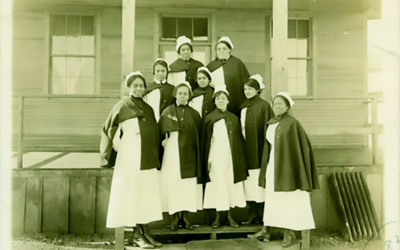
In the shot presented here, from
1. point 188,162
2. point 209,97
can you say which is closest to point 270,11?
point 209,97

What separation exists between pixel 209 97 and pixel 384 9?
2.44m

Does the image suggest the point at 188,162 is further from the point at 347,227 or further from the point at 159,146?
the point at 347,227

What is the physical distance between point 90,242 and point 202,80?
2.97 m

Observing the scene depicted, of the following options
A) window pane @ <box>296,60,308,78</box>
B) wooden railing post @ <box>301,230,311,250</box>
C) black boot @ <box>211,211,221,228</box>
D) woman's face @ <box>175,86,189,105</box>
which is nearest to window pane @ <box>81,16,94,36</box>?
woman's face @ <box>175,86,189,105</box>

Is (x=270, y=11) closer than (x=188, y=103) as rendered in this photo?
No

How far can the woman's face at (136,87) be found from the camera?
416 cm

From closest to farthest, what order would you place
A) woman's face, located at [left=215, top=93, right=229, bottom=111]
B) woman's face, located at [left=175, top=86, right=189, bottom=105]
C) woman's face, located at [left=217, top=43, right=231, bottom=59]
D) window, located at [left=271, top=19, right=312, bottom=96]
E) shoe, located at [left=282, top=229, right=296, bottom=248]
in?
shoe, located at [left=282, top=229, right=296, bottom=248] < woman's face, located at [left=175, top=86, right=189, bottom=105] < woman's face, located at [left=215, top=93, right=229, bottom=111] < woman's face, located at [left=217, top=43, right=231, bottom=59] < window, located at [left=271, top=19, right=312, bottom=96]

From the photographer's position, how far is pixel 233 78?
5215 mm

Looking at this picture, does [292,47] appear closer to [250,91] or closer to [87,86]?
[250,91]

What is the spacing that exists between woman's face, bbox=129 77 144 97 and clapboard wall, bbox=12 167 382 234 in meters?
1.68

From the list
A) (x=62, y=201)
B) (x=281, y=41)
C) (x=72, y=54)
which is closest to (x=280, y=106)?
(x=281, y=41)

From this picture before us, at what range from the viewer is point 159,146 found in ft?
14.2

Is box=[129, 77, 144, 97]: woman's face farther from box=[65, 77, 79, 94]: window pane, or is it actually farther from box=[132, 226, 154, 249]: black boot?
box=[65, 77, 79, 94]: window pane

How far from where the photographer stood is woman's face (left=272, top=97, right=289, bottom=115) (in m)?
4.25
